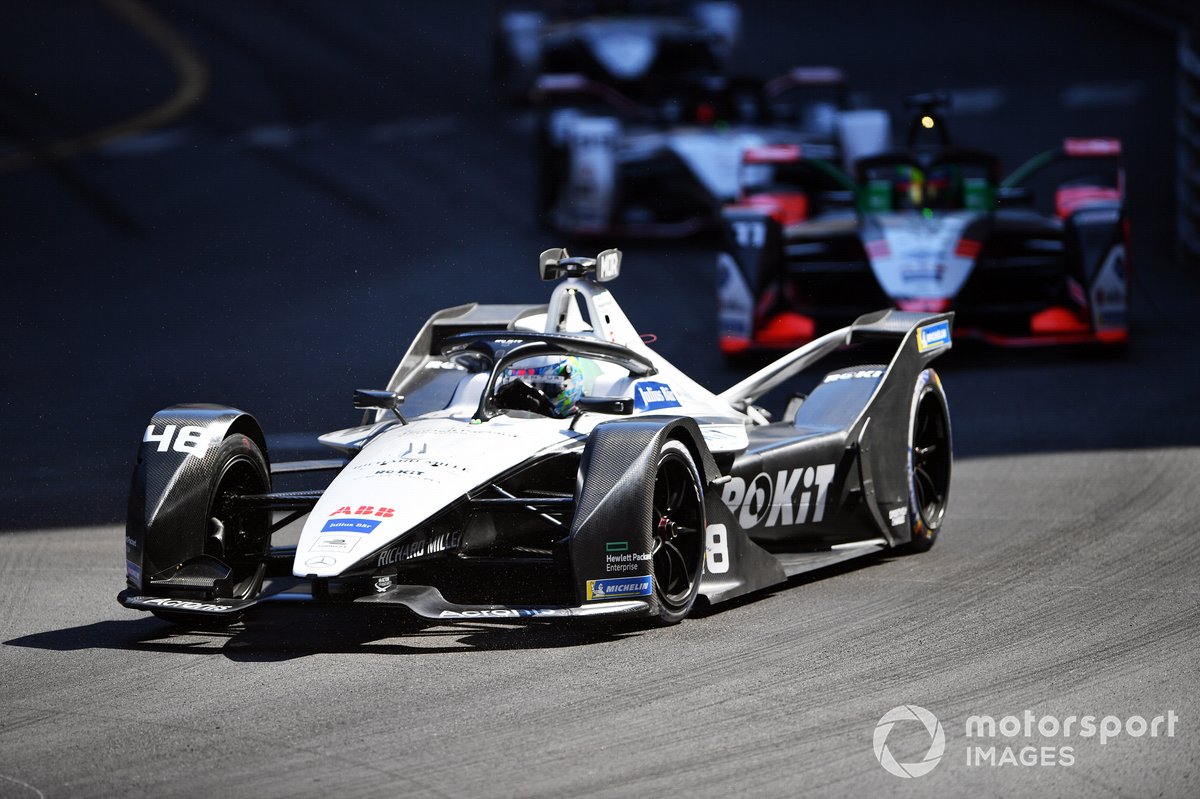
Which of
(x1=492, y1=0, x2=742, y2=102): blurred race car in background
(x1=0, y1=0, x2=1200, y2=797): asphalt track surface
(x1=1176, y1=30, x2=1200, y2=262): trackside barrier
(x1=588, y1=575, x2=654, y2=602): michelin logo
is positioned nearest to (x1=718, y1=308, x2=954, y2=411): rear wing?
(x1=0, y1=0, x2=1200, y2=797): asphalt track surface

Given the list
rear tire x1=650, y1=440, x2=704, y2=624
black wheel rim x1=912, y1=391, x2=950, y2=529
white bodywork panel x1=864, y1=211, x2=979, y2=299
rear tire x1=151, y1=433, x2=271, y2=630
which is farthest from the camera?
white bodywork panel x1=864, y1=211, x2=979, y2=299

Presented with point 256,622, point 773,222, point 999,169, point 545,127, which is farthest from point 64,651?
point 545,127

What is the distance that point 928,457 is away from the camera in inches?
377

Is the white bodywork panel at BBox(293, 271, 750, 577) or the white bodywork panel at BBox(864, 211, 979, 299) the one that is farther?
the white bodywork panel at BBox(864, 211, 979, 299)

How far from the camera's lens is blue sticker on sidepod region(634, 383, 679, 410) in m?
8.19

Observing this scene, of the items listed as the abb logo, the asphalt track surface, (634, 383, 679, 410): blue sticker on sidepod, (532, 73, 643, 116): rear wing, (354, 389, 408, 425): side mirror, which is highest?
(532, 73, 643, 116): rear wing

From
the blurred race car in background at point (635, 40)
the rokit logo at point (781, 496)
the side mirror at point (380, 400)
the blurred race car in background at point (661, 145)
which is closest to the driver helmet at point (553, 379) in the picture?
the side mirror at point (380, 400)

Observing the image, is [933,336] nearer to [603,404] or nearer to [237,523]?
[603,404]

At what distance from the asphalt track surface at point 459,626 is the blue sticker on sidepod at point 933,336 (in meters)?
0.95

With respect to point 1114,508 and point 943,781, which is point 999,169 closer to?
point 1114,508

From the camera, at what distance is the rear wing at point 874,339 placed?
946 cm

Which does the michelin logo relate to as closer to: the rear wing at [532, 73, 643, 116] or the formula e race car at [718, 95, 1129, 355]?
the formula e race car at [718, 95, 1129, 355]

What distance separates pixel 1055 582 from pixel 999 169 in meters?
8.51

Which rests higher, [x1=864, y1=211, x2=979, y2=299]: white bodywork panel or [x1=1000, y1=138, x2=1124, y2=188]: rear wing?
[x1=1000, y1=138, x2=1124, y2=188]: rear wing
